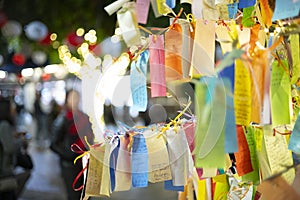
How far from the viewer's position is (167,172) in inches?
37.3

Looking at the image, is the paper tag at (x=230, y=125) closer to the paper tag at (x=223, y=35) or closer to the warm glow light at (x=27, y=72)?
the paper tag at (x=223, y=35)

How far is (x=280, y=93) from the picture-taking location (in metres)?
0.80

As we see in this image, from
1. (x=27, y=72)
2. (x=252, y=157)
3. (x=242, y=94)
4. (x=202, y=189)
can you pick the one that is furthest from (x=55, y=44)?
(x=242, y=94)

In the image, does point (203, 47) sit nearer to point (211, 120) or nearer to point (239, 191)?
point (211, 120)

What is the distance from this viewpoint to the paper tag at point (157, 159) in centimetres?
93

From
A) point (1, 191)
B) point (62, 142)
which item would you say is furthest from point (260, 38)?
point (1, 191)

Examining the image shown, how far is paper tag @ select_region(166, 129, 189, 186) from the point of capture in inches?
37.3

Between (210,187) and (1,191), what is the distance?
215 centimetres

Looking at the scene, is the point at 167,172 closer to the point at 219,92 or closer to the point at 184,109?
the point at 184,109

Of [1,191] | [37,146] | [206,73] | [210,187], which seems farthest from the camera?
[37,146]

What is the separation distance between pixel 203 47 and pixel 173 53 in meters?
0.07

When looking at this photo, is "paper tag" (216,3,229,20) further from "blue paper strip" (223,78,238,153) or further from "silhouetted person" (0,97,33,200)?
"silhouetted person" (0,97,33,200)

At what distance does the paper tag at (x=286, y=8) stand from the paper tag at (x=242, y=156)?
25cm

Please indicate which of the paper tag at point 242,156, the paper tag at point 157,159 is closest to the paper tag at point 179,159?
the paper tag at point 157,159
